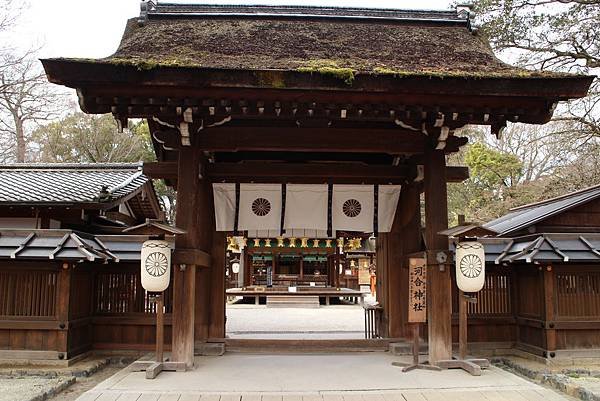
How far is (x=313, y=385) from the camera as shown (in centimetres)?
550

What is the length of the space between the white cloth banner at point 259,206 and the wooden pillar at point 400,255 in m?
2.01

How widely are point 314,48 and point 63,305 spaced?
5414 mm

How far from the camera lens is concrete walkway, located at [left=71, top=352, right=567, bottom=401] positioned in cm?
505

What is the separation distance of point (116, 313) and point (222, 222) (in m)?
2.42

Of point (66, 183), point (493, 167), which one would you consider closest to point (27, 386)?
point (66, 183)

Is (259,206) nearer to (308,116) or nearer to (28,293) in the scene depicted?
(308,116)

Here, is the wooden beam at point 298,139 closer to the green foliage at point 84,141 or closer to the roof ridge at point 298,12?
the roof ridge at point 298,12

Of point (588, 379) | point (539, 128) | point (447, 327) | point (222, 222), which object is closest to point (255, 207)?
point (222, 222)

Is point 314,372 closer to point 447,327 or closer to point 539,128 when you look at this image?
point 447,327

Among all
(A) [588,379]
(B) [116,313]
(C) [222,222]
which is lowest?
(A) [588,379]

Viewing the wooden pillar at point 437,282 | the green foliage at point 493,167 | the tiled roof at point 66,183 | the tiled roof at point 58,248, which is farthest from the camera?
the green foliage at point 493,167

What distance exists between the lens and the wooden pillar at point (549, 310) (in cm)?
739

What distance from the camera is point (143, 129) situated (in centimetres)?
2758

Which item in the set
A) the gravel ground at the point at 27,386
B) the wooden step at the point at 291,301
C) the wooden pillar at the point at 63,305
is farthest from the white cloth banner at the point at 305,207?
the wooden step at the point at 291,301
